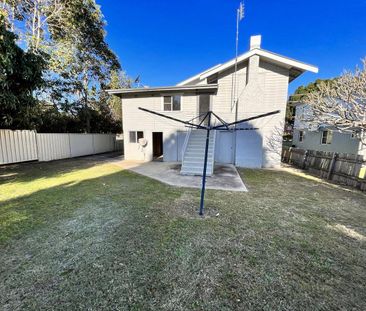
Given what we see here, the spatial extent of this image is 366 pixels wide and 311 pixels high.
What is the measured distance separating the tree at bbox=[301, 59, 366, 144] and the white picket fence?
15.4 metres

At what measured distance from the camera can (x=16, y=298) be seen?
2.04m

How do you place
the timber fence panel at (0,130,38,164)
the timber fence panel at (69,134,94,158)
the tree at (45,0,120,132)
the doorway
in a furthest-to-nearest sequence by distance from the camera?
the doorway → the timber fence panel at (69,134,94,158) → the tree at (45,0,120,132) → the timber fence panel at (0,130,38,164)

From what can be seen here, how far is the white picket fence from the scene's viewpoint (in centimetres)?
958

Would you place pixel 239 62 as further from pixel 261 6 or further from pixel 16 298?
pixel 16 298

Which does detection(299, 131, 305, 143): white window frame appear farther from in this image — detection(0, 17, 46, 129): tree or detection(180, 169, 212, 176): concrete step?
detection(0, 17, 46, 129): tree

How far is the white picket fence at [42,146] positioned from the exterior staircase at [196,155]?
30.0 ft

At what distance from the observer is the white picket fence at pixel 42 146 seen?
9578mm

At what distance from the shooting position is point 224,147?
1094cm

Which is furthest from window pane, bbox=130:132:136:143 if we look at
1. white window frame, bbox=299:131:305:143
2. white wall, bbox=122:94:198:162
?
white window frame, bbox=299:131:305:143

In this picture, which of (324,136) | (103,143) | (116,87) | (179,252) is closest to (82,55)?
(116,87)

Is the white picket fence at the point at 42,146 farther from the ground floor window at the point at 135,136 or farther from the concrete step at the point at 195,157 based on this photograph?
the concrete step at the point at 195,157

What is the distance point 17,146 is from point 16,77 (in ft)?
17.9

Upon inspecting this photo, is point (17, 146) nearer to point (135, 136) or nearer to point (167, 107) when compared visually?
point (135, 136)

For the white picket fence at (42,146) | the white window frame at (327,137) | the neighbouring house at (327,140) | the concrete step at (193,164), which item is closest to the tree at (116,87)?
the white picket fence at (42,146)
